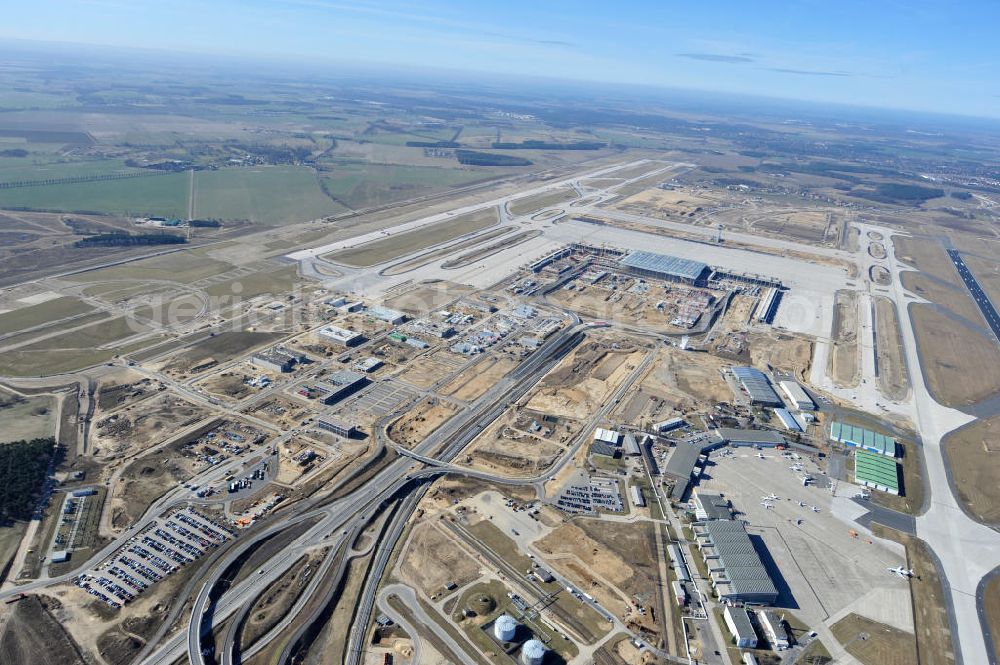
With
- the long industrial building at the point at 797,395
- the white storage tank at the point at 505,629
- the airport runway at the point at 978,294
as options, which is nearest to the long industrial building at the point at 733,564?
the white storage tank at the point at 505,629

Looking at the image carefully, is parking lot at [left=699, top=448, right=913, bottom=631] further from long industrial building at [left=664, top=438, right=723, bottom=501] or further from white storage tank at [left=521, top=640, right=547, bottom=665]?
white storage tank at [left=521, top=640, right=547, bottom=665]

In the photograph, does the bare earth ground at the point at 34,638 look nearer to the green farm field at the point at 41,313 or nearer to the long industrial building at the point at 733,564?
the long industrial building at the point at 733,564

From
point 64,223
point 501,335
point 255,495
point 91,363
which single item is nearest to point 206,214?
point 64,223

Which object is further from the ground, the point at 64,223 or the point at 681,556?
the point at 64,223

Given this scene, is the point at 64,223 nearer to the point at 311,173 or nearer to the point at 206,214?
the point at 206,214

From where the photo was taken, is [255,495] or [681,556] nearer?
[681,556]

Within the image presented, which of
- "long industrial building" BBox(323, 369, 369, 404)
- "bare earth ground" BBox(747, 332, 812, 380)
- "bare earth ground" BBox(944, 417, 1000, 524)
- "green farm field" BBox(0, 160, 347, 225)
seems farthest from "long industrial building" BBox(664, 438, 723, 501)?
"green farm field" BBox(0, 160, 347, 225)

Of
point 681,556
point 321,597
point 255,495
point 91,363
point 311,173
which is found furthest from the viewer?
point 311,173
